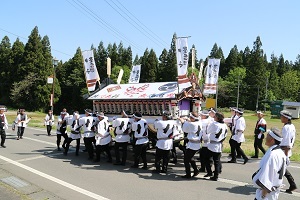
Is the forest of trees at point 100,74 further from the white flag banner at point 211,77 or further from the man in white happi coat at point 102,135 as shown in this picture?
the man in white happi coat at point 102,135

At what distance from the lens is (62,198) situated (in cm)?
678

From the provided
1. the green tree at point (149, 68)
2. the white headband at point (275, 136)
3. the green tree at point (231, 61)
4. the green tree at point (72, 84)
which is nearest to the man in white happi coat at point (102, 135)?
the white headband at point (275, 136)

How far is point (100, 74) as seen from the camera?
6281 centimetres

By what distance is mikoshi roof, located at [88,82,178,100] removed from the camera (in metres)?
12.5

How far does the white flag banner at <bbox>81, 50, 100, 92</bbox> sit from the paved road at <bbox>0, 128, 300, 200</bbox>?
5660 mm

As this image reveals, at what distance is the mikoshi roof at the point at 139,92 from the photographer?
12.5 metres

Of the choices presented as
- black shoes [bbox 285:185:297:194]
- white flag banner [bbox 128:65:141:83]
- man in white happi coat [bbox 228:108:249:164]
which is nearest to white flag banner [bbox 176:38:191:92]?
man in white happi coat [bbox 228:108:249:164]

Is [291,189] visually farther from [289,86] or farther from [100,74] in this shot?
[289,86]

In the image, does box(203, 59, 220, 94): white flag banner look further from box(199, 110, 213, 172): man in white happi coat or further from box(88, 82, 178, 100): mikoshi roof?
box(199, 110, 213, 172): man in white happi coat

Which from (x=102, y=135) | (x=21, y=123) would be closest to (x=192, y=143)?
(x=102, y=135)

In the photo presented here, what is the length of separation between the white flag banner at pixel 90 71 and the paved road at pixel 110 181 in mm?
5660

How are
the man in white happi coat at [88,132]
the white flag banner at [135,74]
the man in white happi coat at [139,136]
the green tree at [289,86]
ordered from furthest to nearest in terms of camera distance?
the green tree at [289,86]
the white flag banner at [135,74]
the man in white happi coat at [88,132]
the man in white happi coat at [139,136]

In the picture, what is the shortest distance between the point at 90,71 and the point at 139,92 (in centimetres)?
456

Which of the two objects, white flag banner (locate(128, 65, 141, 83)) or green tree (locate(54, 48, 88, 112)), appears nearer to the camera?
white flag banner (locate(128, 65, 141, 83))
